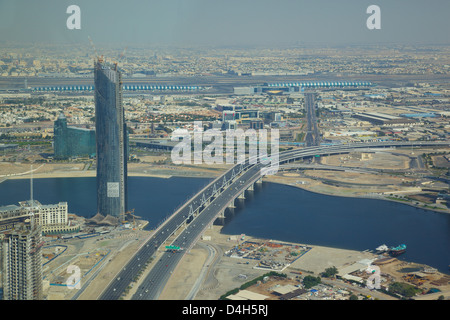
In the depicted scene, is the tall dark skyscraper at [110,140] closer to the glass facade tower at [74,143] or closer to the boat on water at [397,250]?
the boat on water at [397,250]

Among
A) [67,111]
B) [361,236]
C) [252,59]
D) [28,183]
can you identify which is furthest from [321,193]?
[252,59]

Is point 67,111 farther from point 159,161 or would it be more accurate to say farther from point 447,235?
point 447,235

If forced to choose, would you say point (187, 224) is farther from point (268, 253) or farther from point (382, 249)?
point (382, 249)

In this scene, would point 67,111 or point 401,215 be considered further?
point 67,111

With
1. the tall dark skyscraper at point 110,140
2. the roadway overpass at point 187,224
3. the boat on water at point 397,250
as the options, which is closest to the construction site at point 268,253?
the roadway overpass at point 187,224
